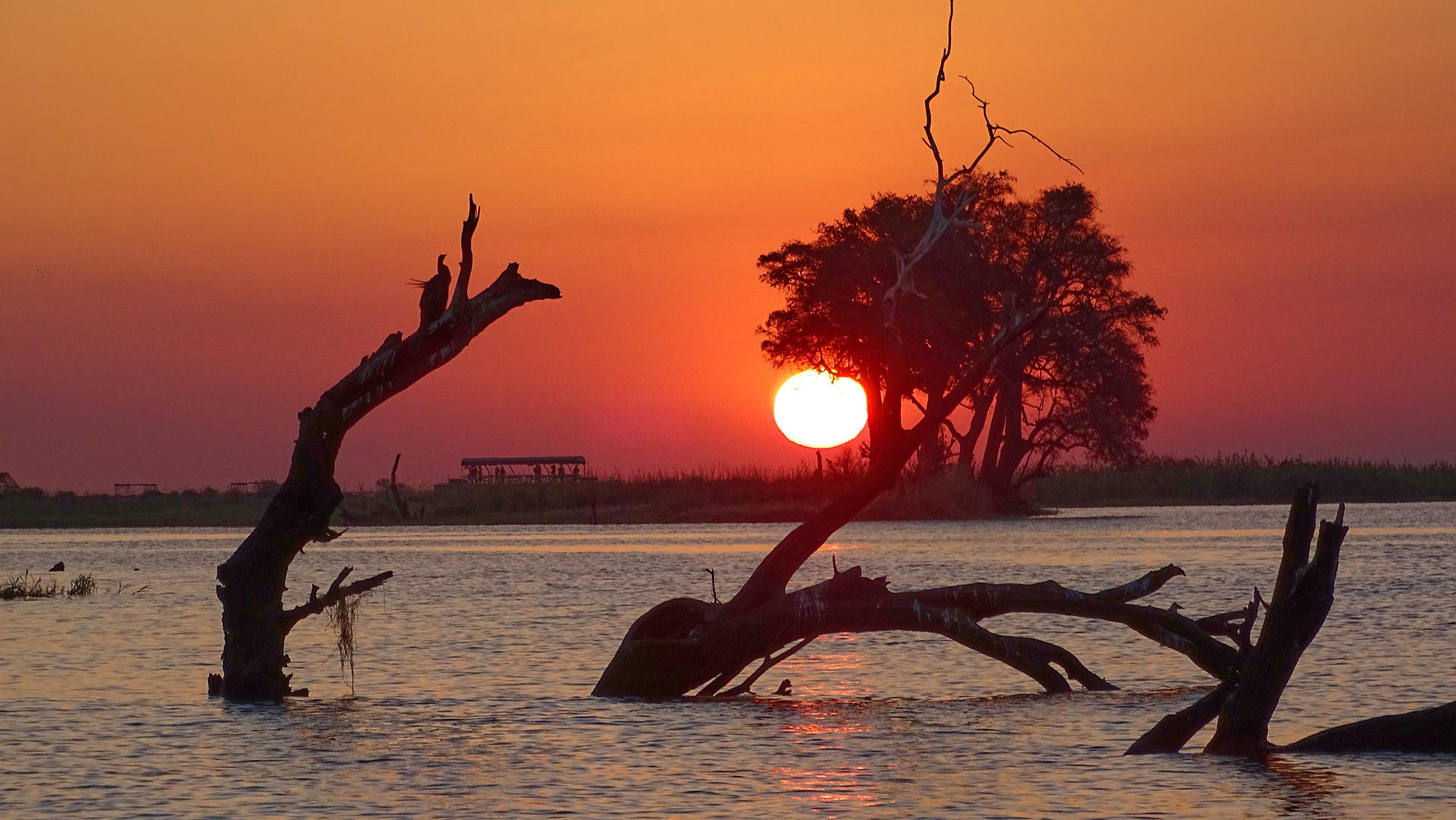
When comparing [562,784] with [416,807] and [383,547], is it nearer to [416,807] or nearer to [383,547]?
[416,807]

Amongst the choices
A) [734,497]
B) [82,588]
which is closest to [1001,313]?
[734,497]

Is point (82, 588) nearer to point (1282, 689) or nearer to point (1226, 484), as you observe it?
point (1282, 689)

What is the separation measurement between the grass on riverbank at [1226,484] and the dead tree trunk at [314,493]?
82201 millimetres

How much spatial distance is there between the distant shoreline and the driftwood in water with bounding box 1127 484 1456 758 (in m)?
66.5

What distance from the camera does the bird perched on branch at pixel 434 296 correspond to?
19094mm

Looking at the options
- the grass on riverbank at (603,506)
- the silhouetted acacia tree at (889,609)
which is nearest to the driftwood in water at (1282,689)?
the silhouetted acacia tree at (889,609)

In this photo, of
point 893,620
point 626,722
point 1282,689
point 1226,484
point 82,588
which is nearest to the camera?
point 1282,689

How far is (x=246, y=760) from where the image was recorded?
1612cm

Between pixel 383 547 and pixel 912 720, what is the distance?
49.4 metres

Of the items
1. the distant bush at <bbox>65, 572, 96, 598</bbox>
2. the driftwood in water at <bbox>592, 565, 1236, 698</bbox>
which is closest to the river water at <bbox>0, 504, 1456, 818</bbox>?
the driftwood in water at <bbox>592, 565, 1236, 698</bbox>

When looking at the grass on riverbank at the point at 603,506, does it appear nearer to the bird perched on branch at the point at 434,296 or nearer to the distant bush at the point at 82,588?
the distant bush at the point at 82,588

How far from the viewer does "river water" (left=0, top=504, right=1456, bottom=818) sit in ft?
45.6

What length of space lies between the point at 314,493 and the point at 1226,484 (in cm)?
8683

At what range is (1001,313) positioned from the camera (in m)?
81.4
